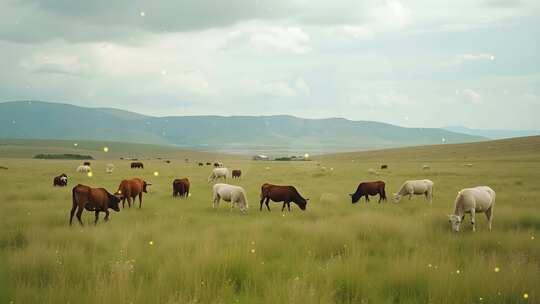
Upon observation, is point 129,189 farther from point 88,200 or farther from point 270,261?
point 270,261

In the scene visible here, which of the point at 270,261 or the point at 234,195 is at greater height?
the point at 234,195

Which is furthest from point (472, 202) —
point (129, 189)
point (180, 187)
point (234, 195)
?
point (180, 187)

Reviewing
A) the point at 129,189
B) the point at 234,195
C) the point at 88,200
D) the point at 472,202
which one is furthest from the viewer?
the point at 129,189

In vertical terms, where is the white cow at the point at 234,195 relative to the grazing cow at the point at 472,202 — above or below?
below

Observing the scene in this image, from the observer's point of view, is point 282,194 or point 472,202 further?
point 282,194

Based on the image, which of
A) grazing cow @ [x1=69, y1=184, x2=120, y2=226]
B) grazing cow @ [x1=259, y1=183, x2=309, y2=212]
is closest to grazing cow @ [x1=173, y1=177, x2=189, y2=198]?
grazing cow @ [x1=259, y1=183, x2=309, y2=212]

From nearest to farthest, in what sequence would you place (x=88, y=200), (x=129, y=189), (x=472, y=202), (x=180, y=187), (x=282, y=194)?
(x=472, y=202)
(x=88, y=200)
(x=129, y=189)
(x=282, y=194)
(x=180, y=187)

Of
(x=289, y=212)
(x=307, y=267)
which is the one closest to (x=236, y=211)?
(x=289, y=212)

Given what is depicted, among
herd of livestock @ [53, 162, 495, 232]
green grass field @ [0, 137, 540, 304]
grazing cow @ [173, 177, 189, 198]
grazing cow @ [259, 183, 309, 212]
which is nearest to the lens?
green grass field @ [0, 137, 540, 304]

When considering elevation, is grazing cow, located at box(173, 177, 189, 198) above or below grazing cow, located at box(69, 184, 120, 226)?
below

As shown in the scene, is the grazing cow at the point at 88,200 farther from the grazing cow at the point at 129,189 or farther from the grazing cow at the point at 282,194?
the grazing cow at the point at 282,194

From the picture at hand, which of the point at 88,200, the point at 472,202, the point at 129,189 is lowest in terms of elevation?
the point at 129,189

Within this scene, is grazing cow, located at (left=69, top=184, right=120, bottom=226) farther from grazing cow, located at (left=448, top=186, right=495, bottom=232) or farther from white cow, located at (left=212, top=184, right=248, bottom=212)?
grazing cow, located at (left=448, top=186, right=495, bottom=232)

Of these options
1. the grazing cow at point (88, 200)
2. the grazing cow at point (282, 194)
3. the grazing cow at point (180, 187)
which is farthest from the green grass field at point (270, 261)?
the grazing cow at point (180, 187)
